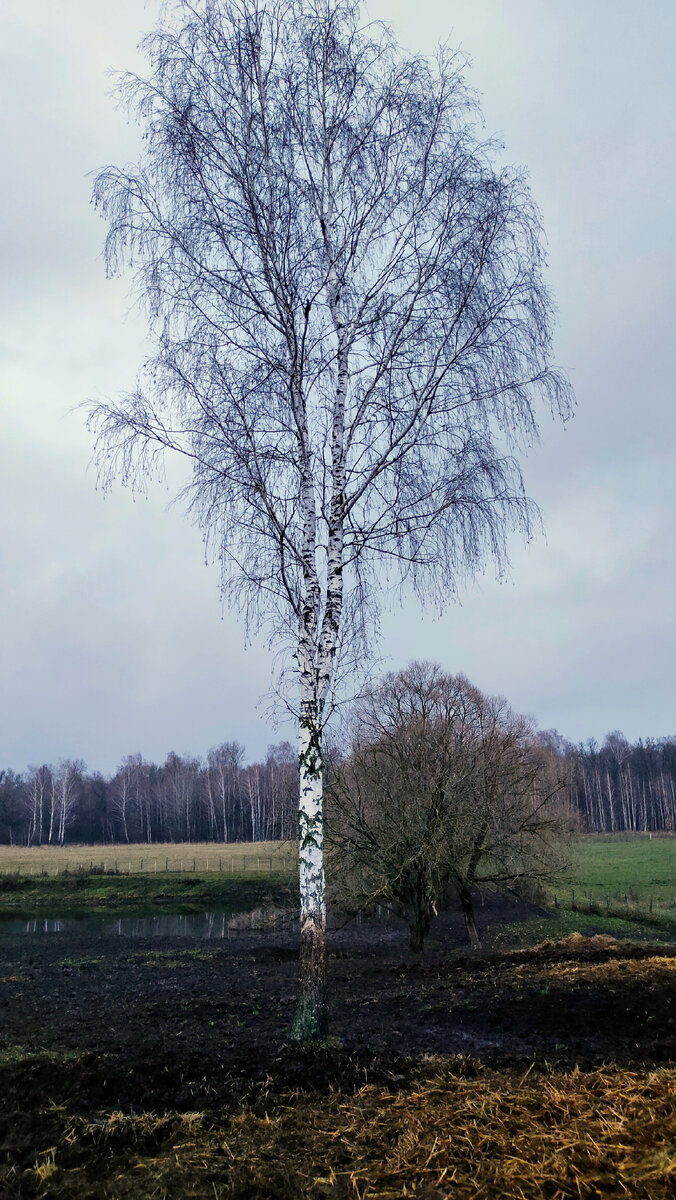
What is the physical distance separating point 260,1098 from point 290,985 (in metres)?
9.96

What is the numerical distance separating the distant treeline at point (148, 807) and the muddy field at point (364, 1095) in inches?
3063

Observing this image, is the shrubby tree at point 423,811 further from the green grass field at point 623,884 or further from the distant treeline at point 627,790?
the distant treeline at point 627,790

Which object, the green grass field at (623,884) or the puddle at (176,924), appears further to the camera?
the green grass field at (623,884)

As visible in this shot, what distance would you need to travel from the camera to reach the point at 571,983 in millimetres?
10188

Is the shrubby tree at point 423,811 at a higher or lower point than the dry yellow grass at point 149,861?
higher

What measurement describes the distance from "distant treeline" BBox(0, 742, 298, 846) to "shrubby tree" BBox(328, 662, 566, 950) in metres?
68.1

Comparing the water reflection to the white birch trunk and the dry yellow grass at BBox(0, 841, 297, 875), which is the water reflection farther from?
the white birch trunk

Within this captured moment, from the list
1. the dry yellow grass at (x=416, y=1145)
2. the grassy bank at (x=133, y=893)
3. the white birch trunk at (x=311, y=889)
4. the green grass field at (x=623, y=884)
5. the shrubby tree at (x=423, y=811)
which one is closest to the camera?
the dry yellow grass at (x=416, y=1145)

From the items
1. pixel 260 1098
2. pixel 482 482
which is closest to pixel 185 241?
pixel 482 482

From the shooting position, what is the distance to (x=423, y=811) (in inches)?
676

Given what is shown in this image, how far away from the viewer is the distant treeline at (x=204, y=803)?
9075cm

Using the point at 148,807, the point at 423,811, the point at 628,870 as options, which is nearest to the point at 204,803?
the point at 148,807

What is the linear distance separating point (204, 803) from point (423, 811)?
84.4 metres

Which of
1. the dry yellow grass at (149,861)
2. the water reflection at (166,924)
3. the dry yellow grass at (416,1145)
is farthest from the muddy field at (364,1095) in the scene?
the dry yellow grass at (149,861)
